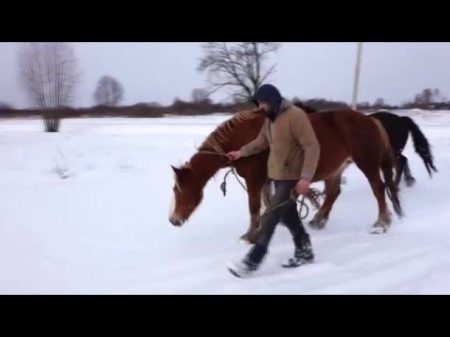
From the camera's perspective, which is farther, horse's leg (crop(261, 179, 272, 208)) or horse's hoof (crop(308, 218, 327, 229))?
horse's hoof (crop(308, 218, 327, 229))

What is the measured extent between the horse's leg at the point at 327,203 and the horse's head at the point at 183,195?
1.95 metres

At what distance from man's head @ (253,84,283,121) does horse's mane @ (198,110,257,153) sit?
1.37m

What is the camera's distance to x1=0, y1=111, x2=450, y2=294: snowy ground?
4.09 metres

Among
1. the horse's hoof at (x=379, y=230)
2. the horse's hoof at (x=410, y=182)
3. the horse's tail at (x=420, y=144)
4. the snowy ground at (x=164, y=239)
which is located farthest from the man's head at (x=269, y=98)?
the horse's hoof at (x=410, y=182)

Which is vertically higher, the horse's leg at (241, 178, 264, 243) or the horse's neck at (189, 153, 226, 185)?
the horse's neck at (189, 153, 226, 185)

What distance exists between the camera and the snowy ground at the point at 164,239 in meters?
4.09

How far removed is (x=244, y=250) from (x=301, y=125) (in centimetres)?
181

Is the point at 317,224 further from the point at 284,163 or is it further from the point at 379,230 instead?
the point at 284,163

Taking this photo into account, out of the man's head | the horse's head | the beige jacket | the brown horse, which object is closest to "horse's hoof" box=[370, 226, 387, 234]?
the brown horse

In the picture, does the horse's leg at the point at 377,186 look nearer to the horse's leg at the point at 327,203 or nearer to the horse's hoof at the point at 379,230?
the horse's hoof at the point at 379,230

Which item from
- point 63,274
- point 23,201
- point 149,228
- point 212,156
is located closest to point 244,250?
point 212,156

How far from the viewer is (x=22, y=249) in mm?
5281

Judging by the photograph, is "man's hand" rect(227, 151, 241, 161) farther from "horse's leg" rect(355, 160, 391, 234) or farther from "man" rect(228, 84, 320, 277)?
"horse's leg" rect(355, 160, 391, 234)
